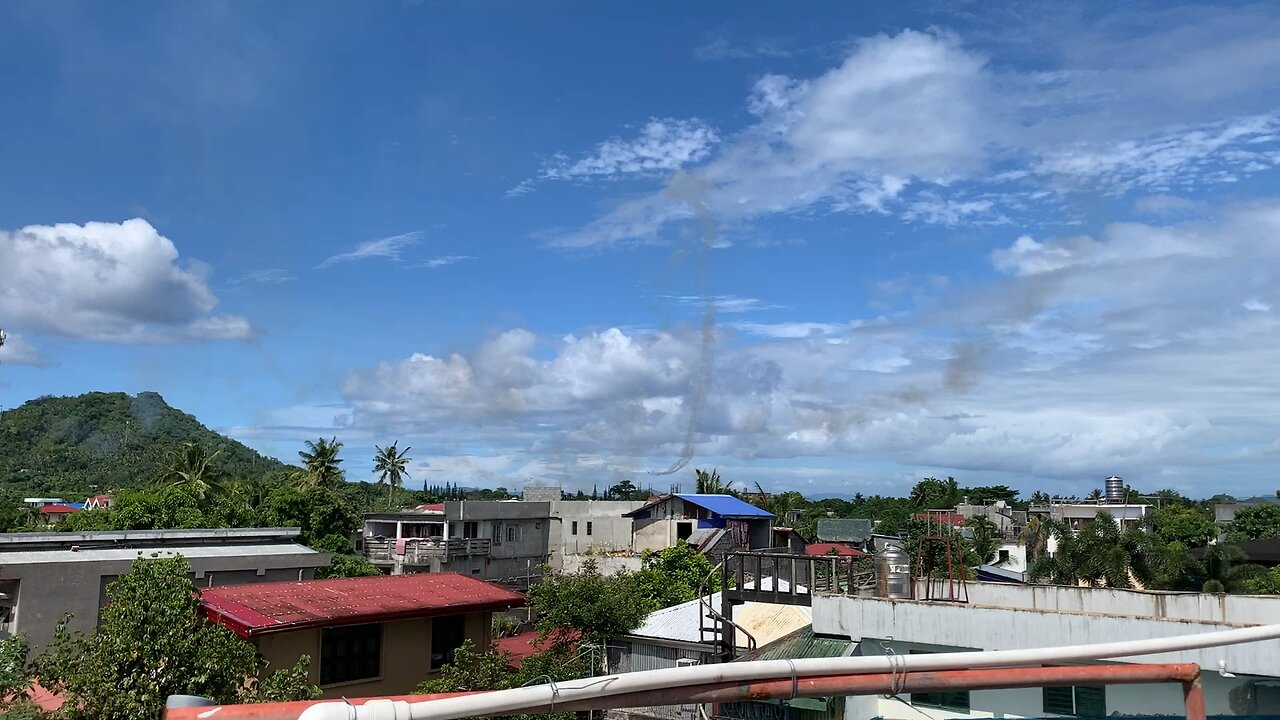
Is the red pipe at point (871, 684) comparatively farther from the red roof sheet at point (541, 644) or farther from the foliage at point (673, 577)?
the foliage at point (673, 577)

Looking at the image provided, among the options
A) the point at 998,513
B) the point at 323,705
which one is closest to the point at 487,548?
the point at 323,705

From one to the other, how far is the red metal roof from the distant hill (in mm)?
92182

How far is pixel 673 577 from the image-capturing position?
39938 mm

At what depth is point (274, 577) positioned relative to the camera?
1006 inches

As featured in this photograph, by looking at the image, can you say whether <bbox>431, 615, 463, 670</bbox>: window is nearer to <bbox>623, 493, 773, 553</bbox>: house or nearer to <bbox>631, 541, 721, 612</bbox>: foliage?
<bbox>631, 541, 721, 612</bbox>: foliage

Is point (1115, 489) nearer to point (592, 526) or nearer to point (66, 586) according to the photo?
point (592, 526)

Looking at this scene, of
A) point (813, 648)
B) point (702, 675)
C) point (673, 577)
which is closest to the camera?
point (702, 675)

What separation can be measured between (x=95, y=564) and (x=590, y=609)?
509 inches

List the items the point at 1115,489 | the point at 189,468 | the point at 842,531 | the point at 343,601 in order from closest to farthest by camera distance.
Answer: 1. the point at 343,601
2. the point at 842,531
3. the point at 189,468
4. the point at 1115,489

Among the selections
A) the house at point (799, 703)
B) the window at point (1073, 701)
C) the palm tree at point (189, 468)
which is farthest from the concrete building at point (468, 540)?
the window at point (1073, 701)

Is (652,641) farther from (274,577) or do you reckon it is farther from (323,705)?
(323,705)

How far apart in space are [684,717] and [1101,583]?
2184cm

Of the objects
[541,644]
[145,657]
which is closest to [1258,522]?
[541,644]

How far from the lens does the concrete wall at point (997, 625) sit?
523 inches
